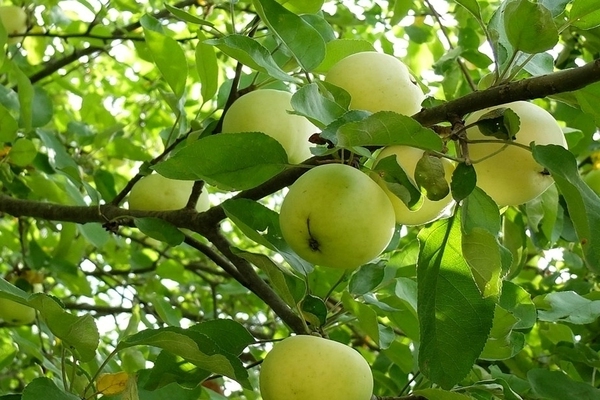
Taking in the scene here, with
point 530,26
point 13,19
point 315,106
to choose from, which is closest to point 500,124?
point 530,26

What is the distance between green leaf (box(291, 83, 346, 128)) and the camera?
3.23 ft

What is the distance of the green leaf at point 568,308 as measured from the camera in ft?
4.97

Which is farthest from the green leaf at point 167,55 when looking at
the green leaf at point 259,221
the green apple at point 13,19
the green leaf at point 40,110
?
the green apple at point 13,19

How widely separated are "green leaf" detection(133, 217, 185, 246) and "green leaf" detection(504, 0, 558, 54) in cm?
78

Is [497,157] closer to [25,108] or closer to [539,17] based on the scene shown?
[539,17]

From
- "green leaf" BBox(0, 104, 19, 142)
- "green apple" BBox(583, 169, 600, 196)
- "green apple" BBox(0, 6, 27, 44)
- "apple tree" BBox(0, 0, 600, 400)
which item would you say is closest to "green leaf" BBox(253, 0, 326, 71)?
"apple tree" BBox(0, 0, 600, 400)

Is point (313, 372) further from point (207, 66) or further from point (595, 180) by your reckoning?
point (595, 180)

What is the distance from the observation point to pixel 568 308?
1.54 meters

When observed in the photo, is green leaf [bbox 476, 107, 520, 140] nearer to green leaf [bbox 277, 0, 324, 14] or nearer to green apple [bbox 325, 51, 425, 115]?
green apple [bbox 325, 51, 425, 115]

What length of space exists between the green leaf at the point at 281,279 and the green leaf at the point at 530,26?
0.51 meters

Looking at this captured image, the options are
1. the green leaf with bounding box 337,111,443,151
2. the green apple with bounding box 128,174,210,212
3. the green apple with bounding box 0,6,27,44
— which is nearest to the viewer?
the green leaf with bounding box 337,111,443,151

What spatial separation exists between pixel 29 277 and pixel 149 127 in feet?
2.88

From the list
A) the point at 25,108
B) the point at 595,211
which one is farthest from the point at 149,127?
the point at 595,211

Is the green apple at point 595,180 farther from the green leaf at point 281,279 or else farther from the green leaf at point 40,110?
the green leaf at point 40,110
